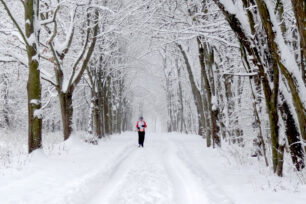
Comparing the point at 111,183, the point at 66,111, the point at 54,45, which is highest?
the point at 54,45

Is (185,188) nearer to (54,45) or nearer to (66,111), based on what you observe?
(66,111)

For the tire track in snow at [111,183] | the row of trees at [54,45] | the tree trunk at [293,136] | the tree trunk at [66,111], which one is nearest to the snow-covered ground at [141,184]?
the tire track in snow at [111,183]

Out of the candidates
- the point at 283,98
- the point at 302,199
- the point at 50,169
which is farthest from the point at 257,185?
the point at 50,169

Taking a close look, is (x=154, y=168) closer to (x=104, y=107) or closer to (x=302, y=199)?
(x=302, y=199)

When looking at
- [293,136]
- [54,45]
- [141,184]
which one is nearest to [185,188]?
[141,184]

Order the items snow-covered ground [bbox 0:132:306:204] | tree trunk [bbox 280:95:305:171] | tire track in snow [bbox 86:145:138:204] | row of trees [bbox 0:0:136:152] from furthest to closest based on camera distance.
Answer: row of trees [bbox 0:0:136:152]
tree trunk [bbox 280:95:305:171]
tire track in snow [bbox 86:145:138:204]
snow-covered ground [bbox 0:132:306:204]

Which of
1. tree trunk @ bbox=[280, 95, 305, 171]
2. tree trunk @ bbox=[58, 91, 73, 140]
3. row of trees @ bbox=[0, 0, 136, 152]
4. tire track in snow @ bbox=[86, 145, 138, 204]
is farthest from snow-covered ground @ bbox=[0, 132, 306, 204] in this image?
tree trunk @ bbox=[58, 91, 73, 140]

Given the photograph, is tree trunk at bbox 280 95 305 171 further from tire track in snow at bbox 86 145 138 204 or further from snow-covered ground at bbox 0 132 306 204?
tire track in snow at bbox 86 145 138 204

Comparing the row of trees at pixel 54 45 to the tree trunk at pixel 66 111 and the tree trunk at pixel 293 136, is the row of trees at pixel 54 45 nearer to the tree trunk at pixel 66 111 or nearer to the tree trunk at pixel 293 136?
the tree trunk at pixel 66 111

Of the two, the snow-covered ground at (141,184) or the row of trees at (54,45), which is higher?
the row of trees at (54,45)

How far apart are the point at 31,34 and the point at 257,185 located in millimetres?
8524

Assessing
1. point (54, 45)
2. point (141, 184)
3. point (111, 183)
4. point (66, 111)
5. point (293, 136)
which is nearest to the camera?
point (293, 136)

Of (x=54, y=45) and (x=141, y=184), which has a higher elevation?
(x=54, y=45)

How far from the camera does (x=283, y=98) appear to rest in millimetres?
5887
